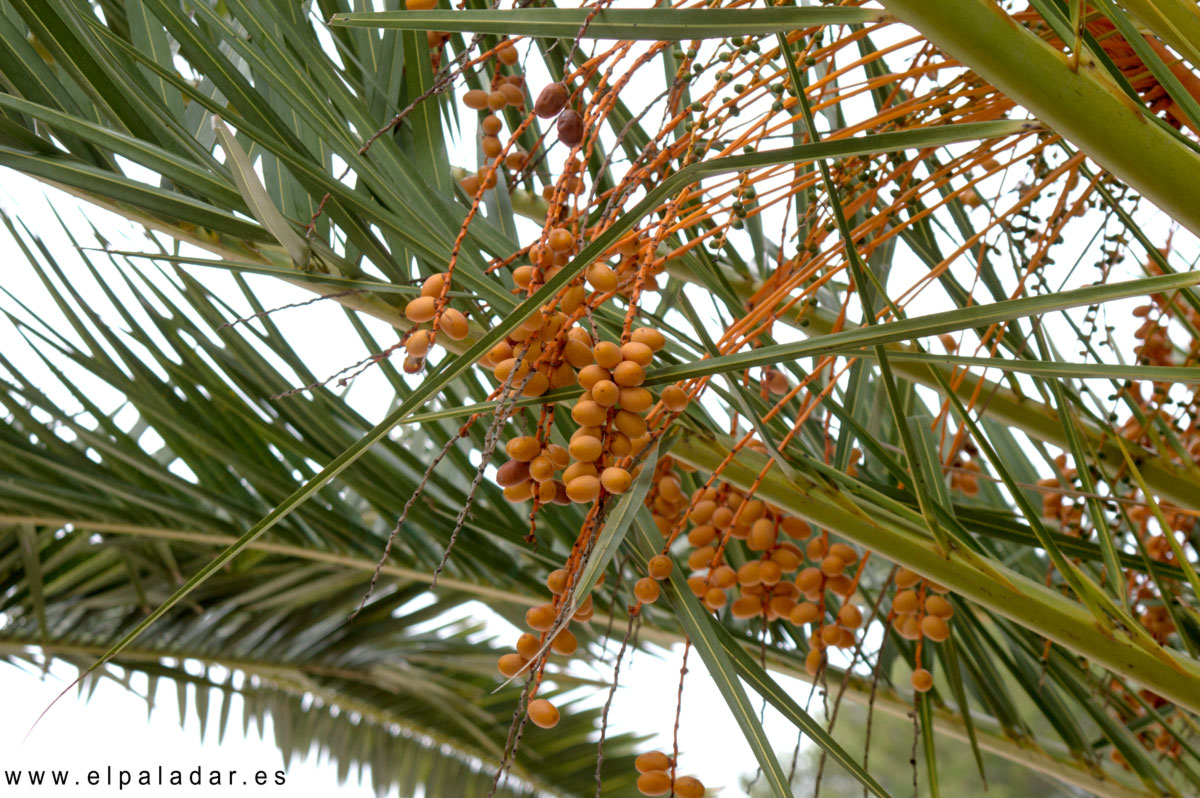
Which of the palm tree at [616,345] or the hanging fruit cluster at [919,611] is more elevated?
the palm tree at [616,345]

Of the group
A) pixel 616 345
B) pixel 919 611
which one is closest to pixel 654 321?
pixel 616 345

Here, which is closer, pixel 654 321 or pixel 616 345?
pixel 616 345

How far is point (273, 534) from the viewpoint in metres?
1.03

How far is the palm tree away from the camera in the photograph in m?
0.43

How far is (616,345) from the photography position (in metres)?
0.51

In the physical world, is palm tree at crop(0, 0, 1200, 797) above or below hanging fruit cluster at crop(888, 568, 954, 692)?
above

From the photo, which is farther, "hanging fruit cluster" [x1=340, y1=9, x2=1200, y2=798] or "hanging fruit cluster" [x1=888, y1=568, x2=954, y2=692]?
"hanging fruit cluster" [x1=888, y1=568, x2=954, y2=692]

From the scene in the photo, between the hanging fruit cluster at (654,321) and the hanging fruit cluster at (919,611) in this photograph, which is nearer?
the hanging fruit cluster at (654,321)

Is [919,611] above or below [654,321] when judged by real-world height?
below

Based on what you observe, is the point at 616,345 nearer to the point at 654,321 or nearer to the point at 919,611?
the point at 654,321

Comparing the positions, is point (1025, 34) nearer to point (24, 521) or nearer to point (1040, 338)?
point (1040, 338)

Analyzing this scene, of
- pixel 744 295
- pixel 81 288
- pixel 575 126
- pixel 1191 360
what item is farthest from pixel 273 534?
pixel 1191 360

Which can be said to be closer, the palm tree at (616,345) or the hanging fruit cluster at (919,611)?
the palm tree at (616,345)

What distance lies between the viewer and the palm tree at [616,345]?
1.43 ft
